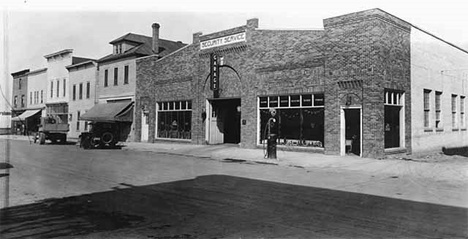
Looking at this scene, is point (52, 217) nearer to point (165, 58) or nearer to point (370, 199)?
point (370, 199)

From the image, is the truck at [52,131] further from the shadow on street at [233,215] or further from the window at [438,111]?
the window at [438,111]

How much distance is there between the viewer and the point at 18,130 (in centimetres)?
5184

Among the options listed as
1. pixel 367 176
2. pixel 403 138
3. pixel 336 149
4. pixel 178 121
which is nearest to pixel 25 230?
pixel 367 176

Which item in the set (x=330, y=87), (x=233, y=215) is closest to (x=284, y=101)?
(x=330, y=87)

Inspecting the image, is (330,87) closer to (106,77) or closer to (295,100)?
(295,100)

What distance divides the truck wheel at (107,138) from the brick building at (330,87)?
470cm

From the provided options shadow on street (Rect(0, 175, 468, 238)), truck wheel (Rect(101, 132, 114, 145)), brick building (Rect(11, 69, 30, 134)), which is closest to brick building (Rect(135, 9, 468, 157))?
truck wheel (Rect(101, 132, 114, 145))

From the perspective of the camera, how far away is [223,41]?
23.6m

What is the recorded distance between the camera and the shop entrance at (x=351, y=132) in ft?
59.0

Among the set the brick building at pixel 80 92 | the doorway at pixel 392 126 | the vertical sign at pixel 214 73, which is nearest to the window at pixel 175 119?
the vertical sign at pixel 214 73

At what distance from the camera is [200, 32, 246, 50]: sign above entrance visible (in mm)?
22594

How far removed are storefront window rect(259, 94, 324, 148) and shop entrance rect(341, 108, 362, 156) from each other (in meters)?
1.20

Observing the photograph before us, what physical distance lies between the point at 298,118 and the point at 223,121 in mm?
7121

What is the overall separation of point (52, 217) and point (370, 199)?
20.3 feet
